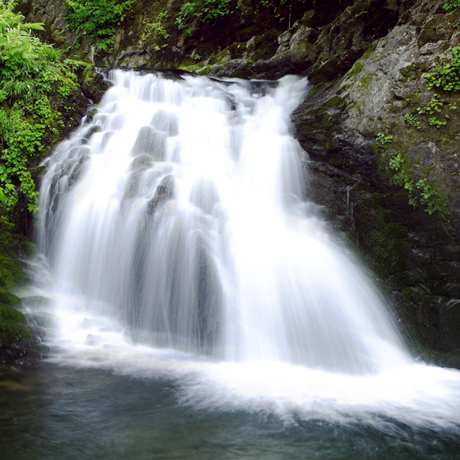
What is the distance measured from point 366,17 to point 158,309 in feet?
27.1

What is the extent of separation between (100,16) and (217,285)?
1552 centimetres

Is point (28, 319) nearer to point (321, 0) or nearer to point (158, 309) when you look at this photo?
point (158, 309)

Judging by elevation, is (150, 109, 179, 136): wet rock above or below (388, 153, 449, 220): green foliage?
above

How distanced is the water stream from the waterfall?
0.03m

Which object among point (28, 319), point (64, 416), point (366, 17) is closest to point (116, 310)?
point (28, 319)

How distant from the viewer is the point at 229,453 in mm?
2881

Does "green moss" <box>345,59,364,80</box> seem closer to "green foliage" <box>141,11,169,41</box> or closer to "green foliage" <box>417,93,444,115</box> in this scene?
"green foliage" <box>417,93,444,115</box>

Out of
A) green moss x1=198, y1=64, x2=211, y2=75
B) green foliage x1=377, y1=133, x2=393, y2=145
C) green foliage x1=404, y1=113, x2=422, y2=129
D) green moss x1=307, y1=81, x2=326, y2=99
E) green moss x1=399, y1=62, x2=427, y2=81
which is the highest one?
green moss x1=198, y1=64, x2=211, y2=75

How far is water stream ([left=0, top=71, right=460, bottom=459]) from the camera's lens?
326 cm

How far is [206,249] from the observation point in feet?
18.1

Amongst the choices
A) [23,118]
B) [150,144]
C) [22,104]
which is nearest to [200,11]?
[150,144]

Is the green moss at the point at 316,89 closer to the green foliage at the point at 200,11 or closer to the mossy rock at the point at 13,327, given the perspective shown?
the green foliage at the point at 200,11

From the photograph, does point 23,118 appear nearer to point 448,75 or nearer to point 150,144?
point 150,144

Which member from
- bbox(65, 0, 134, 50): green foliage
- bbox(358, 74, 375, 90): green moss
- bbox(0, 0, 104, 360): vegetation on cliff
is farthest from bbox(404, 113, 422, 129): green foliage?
bbox(65, 0, 134, 50): green foliage
